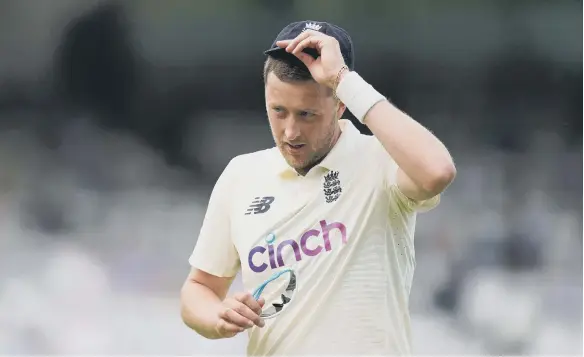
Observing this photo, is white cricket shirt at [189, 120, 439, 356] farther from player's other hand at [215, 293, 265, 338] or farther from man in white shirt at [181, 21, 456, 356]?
player's other hand at [215, 293, 265, 338]

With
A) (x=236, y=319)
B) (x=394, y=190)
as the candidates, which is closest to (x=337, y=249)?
(x=394, y=190)

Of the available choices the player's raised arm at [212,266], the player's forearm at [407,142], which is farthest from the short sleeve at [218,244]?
the player's forearm at [407,142]

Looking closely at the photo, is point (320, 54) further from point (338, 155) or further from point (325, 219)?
point (325, 219)

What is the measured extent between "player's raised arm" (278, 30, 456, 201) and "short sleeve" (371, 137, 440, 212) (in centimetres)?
4

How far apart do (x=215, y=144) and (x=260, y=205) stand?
274cm

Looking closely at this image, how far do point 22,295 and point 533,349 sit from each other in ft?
8.86

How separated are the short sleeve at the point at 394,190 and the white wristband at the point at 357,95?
168mm

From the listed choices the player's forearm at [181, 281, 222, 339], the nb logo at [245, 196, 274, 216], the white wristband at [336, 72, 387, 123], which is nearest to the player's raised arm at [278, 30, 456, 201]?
the white wristband at [336, 72, 387, 123]

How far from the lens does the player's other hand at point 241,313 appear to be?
1887 millimetres

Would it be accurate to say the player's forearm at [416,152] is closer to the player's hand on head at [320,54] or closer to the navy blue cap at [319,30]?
the player's hand on head at [320,54]

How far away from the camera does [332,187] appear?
210 cm

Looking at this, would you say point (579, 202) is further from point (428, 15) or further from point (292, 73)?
point (292, 73)

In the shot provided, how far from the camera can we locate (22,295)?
179 inches

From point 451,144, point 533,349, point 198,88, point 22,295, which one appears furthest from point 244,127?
point 533,349
